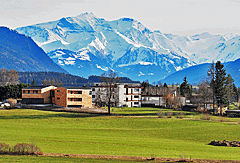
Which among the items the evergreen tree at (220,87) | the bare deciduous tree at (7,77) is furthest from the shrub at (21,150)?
the bare deciduous tree at (7,77)

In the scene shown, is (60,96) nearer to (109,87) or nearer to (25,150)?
(109,87)

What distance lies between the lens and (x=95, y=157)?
30.7 metres

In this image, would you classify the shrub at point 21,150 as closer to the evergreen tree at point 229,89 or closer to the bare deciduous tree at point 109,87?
the bare deciduous tree at point 109,87

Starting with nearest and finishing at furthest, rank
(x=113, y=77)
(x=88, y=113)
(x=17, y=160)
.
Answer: (x=17, y=160) < (x=88, y=113) < (x=113, y=77)

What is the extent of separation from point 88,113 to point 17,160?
56321mm

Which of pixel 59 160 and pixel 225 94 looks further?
pixel 225 94

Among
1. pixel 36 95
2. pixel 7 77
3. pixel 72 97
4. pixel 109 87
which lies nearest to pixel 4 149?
pixel 109 87

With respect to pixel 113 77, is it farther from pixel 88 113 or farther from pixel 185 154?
pixel 185 154

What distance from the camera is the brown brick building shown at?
328ft

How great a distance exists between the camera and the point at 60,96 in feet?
331


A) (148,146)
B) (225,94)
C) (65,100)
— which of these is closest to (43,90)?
(65,100)

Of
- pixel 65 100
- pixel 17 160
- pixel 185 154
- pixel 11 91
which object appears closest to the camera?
pixel 17 160

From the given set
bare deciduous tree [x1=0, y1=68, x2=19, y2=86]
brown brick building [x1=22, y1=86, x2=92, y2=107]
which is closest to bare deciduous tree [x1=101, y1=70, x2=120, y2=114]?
brown brick building [x1=22, y1=86, x2=92, y2=107]

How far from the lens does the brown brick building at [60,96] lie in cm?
10006
